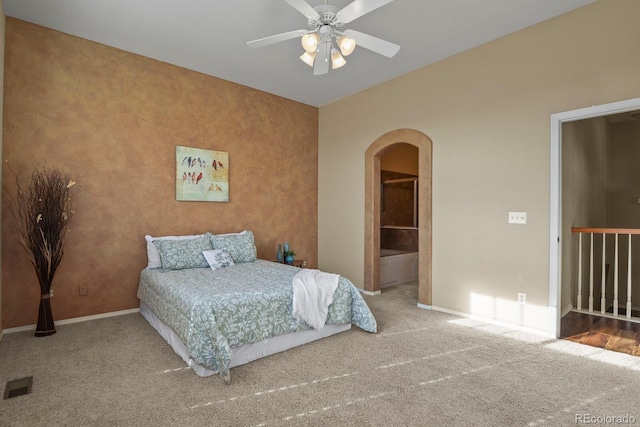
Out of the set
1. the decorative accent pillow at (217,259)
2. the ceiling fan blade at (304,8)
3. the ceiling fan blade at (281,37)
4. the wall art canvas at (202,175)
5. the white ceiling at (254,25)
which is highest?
the white ceiling at (254,25)

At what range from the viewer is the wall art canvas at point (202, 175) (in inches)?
164

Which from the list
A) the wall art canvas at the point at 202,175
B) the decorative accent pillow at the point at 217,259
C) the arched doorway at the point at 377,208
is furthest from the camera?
the wall art canvas at the point at 202,175

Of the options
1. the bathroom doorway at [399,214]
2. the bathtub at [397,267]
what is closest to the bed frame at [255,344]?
the bathtub at [397,267]

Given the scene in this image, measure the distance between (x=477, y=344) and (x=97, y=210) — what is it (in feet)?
13.4

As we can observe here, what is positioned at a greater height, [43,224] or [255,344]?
[43,224]

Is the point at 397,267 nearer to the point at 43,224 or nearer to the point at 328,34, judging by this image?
the point at 328,34

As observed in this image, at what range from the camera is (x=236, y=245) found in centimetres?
416

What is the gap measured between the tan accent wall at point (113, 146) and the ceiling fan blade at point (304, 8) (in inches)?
99.1

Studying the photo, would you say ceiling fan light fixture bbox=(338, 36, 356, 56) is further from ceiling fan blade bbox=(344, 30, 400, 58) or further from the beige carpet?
the beige carpet

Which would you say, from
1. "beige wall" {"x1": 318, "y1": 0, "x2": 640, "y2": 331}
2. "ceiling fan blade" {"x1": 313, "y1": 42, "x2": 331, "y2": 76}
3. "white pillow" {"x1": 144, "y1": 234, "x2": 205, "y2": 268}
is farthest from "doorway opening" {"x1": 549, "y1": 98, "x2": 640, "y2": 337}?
"white pillow" {"x1": 144, "y1": 234, "x2": 205, "y2": 268}

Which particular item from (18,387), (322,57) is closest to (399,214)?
(322,57)

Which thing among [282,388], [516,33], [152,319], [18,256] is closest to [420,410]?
[282,388]

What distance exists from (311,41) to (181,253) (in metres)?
2.59

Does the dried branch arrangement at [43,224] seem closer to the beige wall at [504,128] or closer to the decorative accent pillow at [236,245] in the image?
the decorative accent pillow at [236,245]
